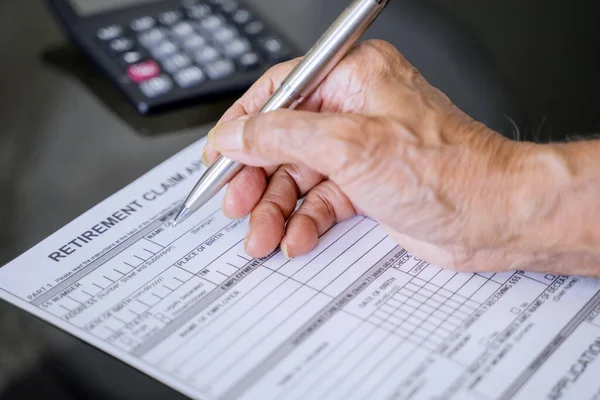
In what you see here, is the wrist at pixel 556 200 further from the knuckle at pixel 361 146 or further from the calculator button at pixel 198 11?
the calculator button at pixel 198 11

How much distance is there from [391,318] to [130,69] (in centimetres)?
44

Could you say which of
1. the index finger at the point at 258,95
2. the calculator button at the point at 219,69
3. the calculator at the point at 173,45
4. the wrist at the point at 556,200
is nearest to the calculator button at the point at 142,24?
the calculator at the point at 173,45

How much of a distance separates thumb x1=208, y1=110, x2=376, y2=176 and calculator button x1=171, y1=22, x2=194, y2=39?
0.30 meters

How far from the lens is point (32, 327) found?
59 cm

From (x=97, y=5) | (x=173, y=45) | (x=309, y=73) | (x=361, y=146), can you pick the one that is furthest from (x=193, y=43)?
(x=361, y=146)

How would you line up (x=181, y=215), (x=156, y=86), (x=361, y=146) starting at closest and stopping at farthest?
(x=361, y=146) → (x=181, y=215) → (x=156, y=86)

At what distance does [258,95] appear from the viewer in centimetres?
73

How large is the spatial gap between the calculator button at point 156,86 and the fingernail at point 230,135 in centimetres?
22

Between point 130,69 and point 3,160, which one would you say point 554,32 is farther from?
point 3,160

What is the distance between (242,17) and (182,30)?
8cm

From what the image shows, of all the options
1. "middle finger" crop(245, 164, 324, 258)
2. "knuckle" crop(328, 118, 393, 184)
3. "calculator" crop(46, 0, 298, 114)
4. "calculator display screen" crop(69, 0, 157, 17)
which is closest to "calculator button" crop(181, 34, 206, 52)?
"calculator" crop(46, 0, 298, 114)

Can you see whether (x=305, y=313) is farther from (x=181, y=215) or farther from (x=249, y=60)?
(x=249, y=60)

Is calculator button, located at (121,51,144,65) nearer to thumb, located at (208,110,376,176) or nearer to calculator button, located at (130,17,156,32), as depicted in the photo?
calculator button, located at (130,17,156,32)

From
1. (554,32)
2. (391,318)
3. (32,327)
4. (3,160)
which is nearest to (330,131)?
(391,318)
